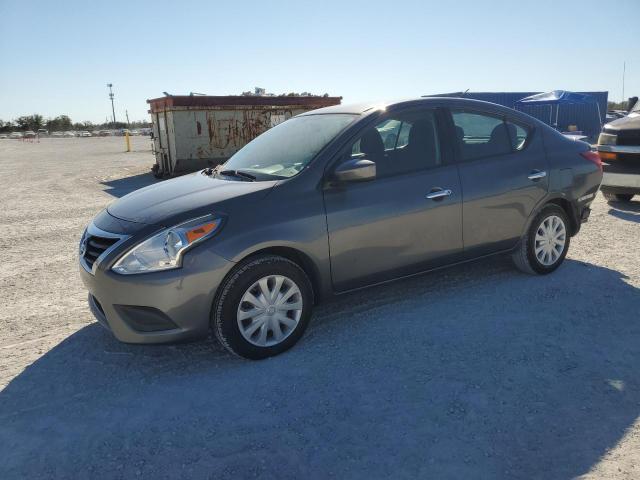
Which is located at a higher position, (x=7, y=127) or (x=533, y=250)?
(x=7, y=127)

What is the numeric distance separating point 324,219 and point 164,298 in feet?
3.88

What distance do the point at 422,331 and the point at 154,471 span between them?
211 cm

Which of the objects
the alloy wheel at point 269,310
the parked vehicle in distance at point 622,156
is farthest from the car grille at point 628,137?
the alloy wheel at point 269,310

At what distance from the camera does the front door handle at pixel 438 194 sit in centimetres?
410

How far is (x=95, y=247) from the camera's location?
3.46 meters

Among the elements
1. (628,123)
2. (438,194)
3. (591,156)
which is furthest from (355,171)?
(628,123)

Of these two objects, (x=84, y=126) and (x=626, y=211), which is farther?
(x=84, y=126)

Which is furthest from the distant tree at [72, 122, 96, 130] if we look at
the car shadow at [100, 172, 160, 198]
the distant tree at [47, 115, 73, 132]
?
the car shadow at [100, 172, 160, 198]

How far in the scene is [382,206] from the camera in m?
3.87

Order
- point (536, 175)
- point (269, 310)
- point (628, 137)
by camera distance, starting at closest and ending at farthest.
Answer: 1. point (269, 310)
2. point (536, 175)
3. point (628, 137)

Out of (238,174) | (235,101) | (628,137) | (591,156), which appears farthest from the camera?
(235,101)

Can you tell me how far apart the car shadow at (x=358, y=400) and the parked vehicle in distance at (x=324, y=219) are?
1.11ft

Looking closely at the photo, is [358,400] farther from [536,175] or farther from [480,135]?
[536,175]

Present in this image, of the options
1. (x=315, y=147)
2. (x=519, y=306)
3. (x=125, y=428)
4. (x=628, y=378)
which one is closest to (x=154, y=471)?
(x=125, y=428)
